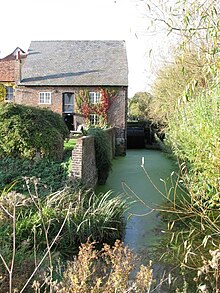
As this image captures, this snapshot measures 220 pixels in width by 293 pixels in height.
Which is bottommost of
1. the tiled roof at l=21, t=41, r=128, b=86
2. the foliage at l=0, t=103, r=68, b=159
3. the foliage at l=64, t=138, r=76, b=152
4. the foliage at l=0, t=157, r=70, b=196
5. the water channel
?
the water channel

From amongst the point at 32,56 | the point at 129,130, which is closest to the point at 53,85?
the point at 32,56

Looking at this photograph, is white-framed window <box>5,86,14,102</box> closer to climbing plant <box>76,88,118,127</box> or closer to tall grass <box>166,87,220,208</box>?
climbing plant <box>76,88,118,127</box>

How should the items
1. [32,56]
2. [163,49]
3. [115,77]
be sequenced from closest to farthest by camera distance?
[163,49]
[115,77]
[32,56]

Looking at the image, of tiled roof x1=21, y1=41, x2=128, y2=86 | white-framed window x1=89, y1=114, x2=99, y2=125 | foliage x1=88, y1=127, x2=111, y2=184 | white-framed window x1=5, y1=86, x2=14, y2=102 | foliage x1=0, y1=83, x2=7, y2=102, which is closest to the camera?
foliage x1=88, y1=127, x2=111, y2=184

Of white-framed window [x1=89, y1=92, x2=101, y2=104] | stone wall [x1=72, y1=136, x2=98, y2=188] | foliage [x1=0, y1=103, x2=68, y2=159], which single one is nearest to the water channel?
stone wall [x1=72, y1=136, x2=98, y2=188]

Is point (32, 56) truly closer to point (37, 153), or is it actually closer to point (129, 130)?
point (129, 130)

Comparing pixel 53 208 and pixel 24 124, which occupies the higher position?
pixel 24 124

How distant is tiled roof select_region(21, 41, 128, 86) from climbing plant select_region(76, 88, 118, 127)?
553 millimetres

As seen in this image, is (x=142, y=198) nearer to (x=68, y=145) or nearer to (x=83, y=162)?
(x=83, y=162)

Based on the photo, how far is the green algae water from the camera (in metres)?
7.39

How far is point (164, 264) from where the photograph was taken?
6434 mm

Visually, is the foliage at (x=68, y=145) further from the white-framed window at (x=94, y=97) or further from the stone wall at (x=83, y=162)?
the white-framed window at (x=94, y=97)

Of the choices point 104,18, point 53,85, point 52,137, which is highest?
point 53,85

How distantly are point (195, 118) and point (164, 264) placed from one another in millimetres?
3484
